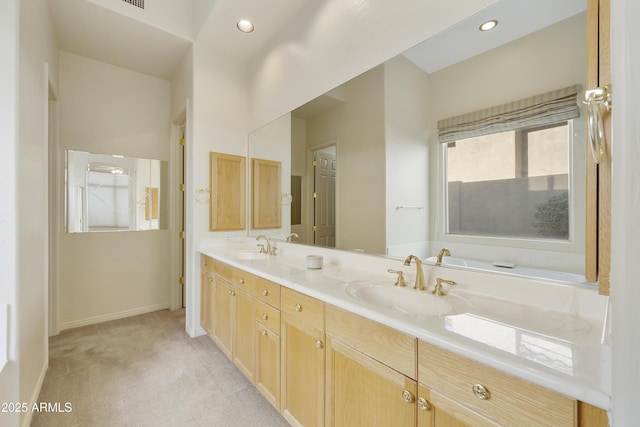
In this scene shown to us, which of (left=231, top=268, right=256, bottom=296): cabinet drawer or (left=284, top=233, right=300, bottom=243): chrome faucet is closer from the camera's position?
(left=231, top=268, right=256, bottom=296): cabinet drawer

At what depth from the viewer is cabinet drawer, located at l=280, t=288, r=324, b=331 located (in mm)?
1261

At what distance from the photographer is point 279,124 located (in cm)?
251

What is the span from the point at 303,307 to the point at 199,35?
274 cm

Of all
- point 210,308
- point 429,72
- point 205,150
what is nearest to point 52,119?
point 205,150

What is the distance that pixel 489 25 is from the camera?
1179mm

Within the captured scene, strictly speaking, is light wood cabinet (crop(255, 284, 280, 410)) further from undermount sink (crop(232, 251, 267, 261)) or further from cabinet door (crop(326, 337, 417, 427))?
undermount sink (crop(232, 251, 267, 261))

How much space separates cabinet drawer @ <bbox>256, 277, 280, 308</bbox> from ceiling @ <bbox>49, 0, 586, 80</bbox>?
57.4 inches

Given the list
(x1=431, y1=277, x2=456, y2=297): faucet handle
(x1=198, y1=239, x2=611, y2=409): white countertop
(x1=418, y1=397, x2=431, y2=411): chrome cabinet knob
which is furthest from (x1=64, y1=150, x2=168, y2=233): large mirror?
(x1=418, y1=397, x2=431, y2=411): chrome cabinet knob

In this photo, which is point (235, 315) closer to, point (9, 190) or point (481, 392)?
point (9, 190)

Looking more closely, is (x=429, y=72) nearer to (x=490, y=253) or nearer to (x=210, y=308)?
(x=490, y=253)

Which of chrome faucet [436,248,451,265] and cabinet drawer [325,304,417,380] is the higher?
chrome faucet [436,248,451,265]

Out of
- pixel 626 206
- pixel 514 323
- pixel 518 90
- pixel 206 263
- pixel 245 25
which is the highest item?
pixel 245 25

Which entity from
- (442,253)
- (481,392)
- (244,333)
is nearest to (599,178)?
(442,253)

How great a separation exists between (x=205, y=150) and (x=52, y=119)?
4.98ft
